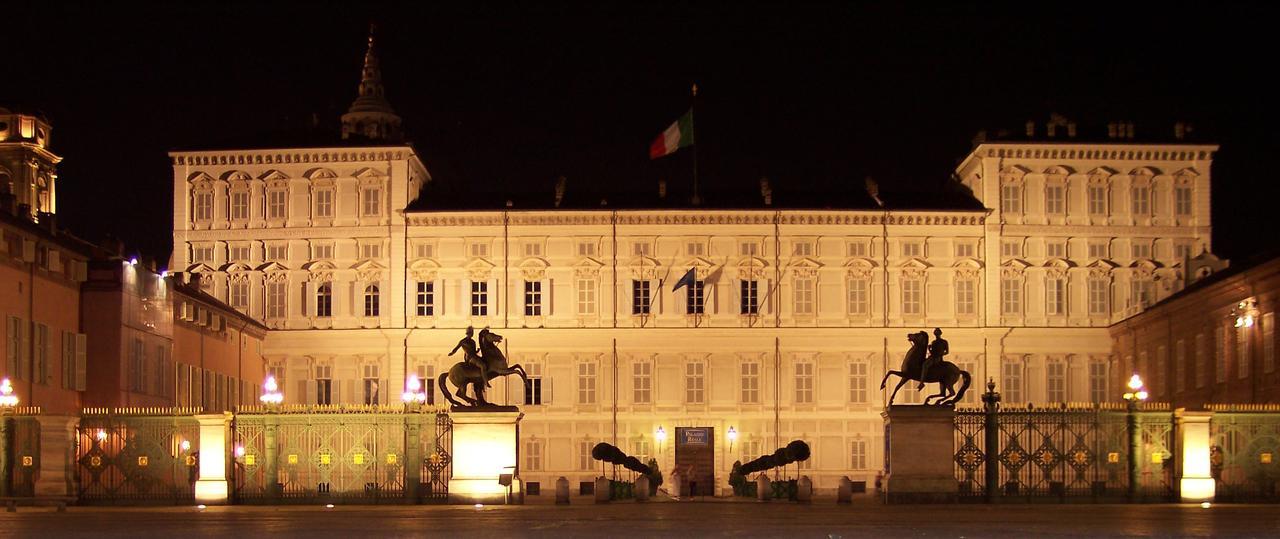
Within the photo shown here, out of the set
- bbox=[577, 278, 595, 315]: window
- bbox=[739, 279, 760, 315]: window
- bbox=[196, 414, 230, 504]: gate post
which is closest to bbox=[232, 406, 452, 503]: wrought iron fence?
bbox=[196, 414, 230, 504]: gate post

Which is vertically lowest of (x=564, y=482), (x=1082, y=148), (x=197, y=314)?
(x=564, y=482)

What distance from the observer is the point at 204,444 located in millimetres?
41969

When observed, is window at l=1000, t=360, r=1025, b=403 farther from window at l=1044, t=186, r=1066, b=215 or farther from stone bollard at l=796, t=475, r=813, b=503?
stone bollard at l=796, t=475, r=813, b=503

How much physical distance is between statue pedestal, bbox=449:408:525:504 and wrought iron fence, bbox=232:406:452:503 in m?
0.66

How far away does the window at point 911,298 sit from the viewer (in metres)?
77.3

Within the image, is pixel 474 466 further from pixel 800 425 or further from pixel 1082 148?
pixel 1082 148

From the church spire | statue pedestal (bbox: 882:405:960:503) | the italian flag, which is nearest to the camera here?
statue pedestal (bbox: 882:405:960:503)

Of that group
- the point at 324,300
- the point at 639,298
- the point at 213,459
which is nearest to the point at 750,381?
the point at 639,298

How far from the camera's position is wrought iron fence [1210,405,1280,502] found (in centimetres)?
4159

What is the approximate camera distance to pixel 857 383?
76875mm

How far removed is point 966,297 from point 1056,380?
4.88 metres

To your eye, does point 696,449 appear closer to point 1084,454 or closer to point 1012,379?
point 1012,379

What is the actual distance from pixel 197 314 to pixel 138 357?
28.9 feet

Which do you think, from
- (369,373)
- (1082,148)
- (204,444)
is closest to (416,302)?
(369,373)
